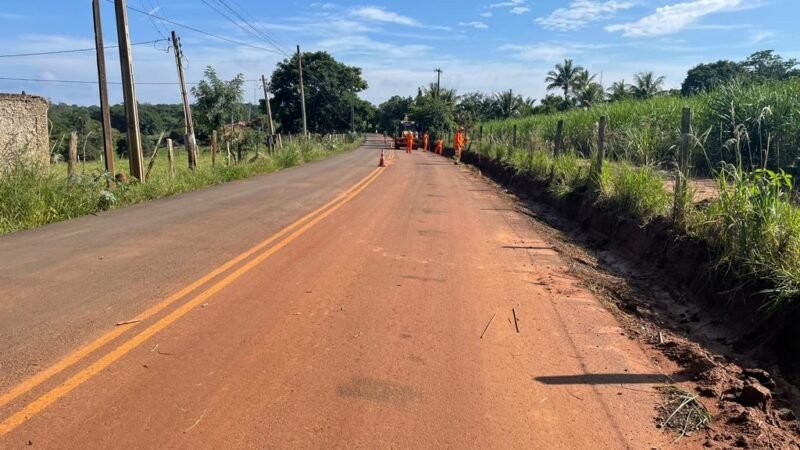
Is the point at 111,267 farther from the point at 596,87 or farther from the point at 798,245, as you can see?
the point at 596,87

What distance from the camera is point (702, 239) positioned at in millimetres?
7059

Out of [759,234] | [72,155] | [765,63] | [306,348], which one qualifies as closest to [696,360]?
[759,234]

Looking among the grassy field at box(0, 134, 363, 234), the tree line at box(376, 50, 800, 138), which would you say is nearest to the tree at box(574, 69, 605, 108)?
the tree line at box(376, 50, 800, 138)

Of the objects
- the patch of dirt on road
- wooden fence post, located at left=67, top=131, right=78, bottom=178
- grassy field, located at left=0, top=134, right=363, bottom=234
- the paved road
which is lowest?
the patch of dirt on road

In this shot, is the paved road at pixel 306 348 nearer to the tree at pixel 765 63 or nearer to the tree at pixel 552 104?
the tree at pixel 765 63

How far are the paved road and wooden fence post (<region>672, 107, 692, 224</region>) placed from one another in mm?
1759

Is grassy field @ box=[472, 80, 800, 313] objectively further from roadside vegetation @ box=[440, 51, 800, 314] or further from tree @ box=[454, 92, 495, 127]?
tree @ box=[454, 92, 495, 127]

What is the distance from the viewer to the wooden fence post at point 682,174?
8.01 metres

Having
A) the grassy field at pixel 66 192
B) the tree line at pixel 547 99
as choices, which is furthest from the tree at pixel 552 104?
the grassy field at pixel 66 192

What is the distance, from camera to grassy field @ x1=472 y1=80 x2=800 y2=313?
5617 mm

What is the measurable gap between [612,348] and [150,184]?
13290 mm

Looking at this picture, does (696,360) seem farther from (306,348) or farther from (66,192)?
(66,192)

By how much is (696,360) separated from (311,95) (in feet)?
245

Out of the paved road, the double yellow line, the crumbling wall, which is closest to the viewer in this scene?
the paved road
